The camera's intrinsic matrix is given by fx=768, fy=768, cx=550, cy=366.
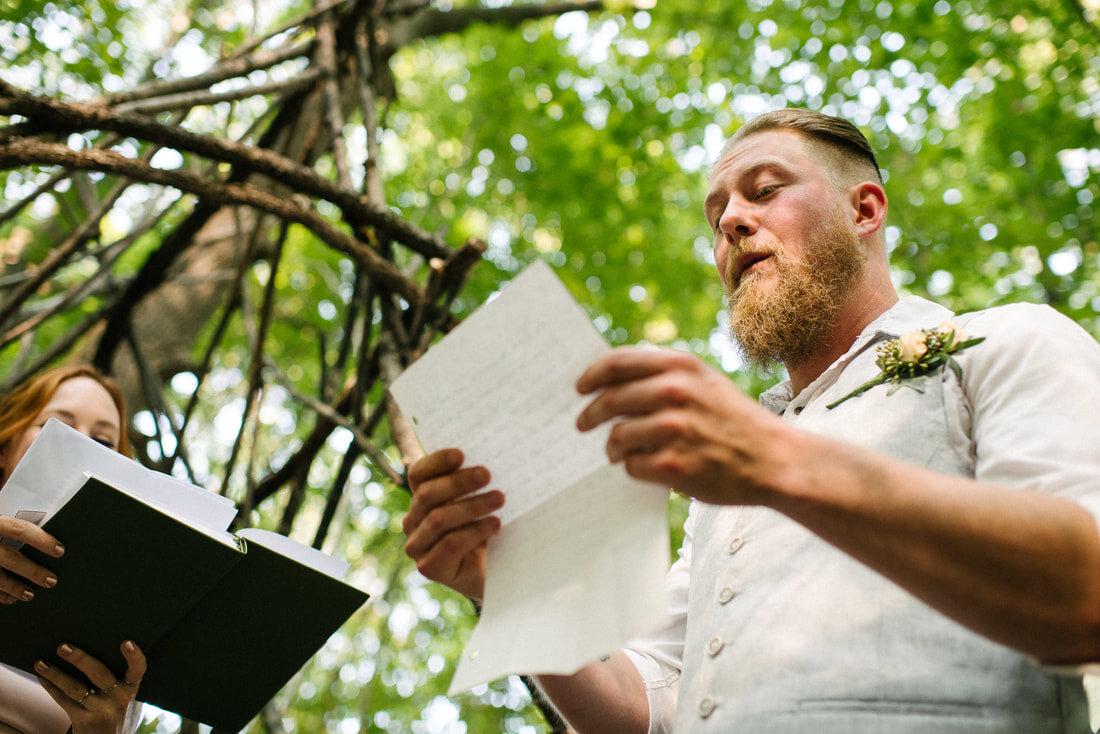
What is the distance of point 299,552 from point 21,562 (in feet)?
1.75

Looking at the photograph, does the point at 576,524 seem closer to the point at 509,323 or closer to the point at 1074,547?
the point at 509,323

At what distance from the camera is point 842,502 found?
0.88 meters

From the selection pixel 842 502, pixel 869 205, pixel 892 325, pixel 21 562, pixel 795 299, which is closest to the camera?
pixel 842 502

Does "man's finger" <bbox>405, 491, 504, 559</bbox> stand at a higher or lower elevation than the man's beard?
lower

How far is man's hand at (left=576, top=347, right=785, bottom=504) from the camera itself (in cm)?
89

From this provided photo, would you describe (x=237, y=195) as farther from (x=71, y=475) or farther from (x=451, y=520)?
(x=451, y=520)

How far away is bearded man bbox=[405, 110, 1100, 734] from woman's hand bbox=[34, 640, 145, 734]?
2.90 ft

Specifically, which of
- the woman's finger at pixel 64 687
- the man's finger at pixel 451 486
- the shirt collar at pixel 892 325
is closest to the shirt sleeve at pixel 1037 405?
the shirt collar at pixel 892 325

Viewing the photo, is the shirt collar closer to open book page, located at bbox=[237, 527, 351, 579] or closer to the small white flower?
the small white flower

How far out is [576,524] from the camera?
3.78ft

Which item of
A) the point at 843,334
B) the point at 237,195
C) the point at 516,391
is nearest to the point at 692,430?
the point at 516,391

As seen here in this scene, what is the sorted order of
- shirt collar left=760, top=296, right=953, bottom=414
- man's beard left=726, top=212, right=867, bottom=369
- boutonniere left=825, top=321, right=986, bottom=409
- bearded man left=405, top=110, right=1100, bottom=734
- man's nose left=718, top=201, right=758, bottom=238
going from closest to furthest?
bearded man left=405, top=110, right=1100, bottom=734 → boutonniere left=825, top=321, right=986, bottom=409 → shirt collar left=760, top=296, right=953, bottom=414 → man's beard left=726, top=212, right=867, bottom=369 → man's nose left=718, top=201, right=758, bottom=238

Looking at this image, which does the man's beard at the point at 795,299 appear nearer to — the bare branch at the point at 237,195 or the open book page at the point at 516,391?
the open book page at the point at 516,391

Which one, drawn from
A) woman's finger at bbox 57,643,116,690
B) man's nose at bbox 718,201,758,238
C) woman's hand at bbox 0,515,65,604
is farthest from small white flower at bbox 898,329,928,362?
woman's finger at bbox 57,643,116,690
